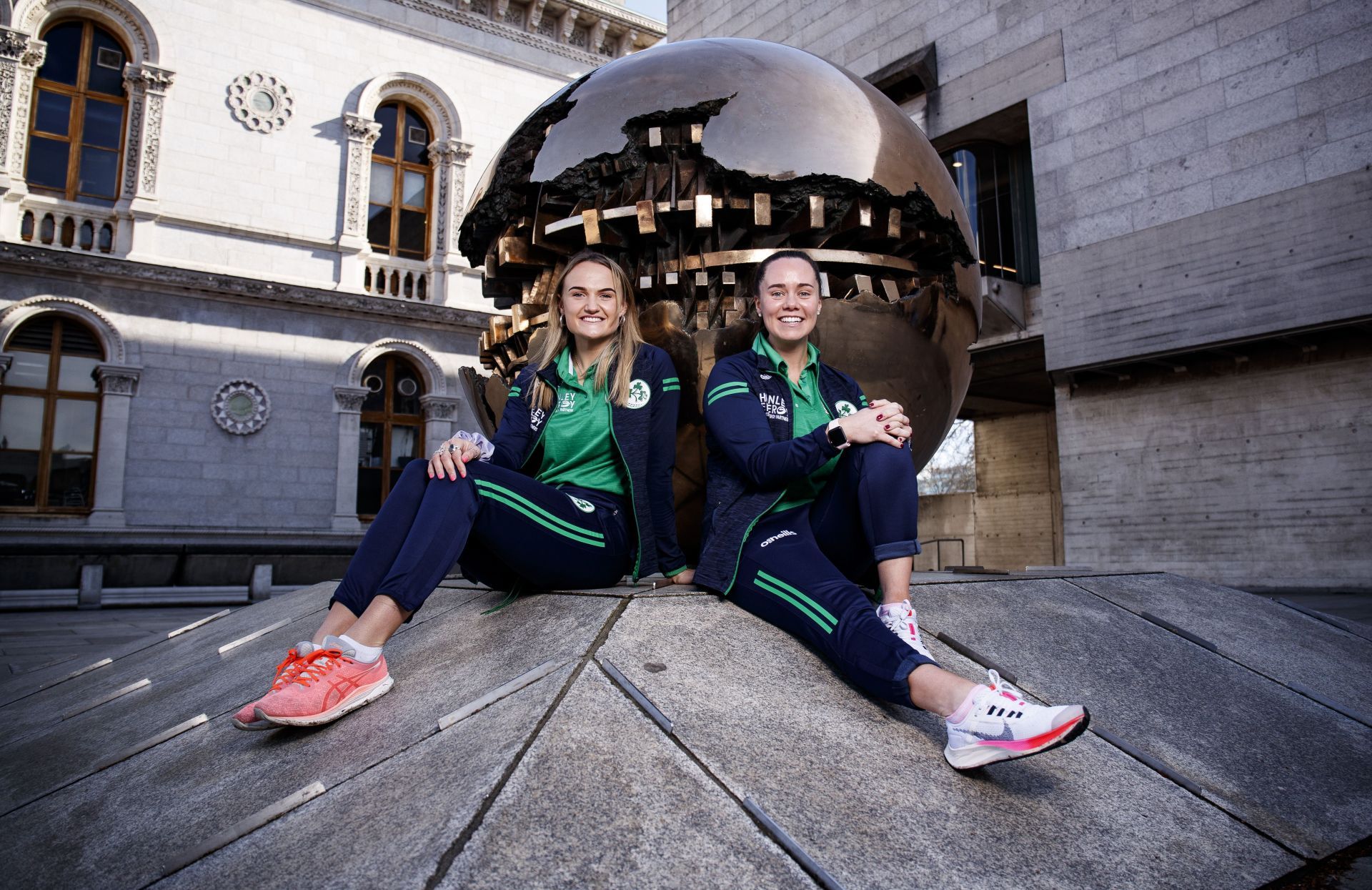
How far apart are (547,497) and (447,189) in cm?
1466

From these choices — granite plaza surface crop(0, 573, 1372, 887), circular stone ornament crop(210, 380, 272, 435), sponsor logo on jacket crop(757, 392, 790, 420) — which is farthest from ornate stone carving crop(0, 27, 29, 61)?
sponsor logo on jacket crop(757, 392, 790, 420)

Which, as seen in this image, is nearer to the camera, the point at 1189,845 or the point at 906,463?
the point at 1189,845

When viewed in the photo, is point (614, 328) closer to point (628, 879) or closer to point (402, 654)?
point (402, 654)

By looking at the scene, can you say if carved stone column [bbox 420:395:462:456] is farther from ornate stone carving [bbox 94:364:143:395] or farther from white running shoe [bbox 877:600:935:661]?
white running shoe [bbox 877:600:935:661]

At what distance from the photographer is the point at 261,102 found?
13.9m

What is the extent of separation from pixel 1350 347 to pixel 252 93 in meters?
15.3

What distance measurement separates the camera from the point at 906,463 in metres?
2.32

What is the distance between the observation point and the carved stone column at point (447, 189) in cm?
1552

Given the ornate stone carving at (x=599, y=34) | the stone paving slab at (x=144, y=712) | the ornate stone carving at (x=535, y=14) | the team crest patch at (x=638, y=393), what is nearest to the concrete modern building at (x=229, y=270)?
the ornate stone carving at (x=535, y=14)

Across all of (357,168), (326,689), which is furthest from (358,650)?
(357,168)

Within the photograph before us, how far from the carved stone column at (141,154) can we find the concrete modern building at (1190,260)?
11.0 meters

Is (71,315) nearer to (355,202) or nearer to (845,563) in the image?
(355,202)

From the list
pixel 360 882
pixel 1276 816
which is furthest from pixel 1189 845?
pixel 360 882

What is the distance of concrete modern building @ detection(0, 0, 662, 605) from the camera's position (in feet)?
40.8
